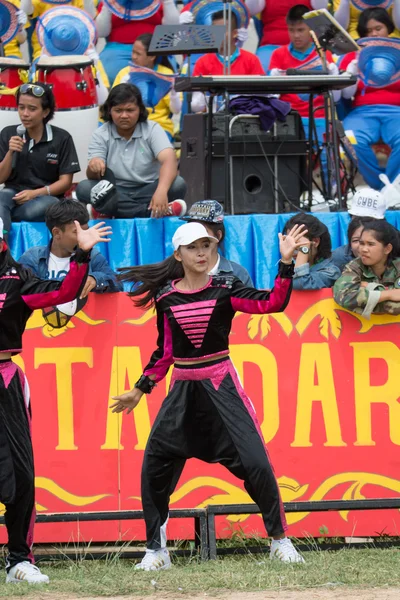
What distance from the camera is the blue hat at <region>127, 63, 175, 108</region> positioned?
37.0ft

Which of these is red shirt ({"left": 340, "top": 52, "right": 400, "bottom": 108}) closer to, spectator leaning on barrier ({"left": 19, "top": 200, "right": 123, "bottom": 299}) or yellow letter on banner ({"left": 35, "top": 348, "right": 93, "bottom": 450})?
spectator leaning on barrier ({"left": 19, "top": 200, "right": 123, "bottom": 299})

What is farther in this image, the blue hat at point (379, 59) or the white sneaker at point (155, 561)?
the blue hat at point (379, 59)

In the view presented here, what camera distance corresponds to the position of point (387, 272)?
6.78 m

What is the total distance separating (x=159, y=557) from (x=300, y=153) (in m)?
4.60

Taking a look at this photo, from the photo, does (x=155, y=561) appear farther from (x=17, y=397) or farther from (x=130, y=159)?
(x=130, y=159)

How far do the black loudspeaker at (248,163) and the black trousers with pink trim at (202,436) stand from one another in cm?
371

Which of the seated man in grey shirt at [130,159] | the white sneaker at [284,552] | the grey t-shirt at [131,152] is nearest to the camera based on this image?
the white sneaker at [284,552]

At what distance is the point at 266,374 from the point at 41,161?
9.73 feet

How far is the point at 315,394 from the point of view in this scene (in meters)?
6.61

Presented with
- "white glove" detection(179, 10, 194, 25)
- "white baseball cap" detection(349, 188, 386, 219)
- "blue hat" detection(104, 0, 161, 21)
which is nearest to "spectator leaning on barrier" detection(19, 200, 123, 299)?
A: "white baseball cap" detection(349, 188, 386, 219)

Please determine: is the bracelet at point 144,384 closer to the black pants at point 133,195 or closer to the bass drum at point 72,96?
the black pants at point 133,195

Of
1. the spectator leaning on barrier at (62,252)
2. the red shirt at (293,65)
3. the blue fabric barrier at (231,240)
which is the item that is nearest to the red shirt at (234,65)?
the red shirt at (293,65)

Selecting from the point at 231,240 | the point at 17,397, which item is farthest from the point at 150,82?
the point at 17,397

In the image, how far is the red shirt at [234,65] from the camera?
11.1 meters
